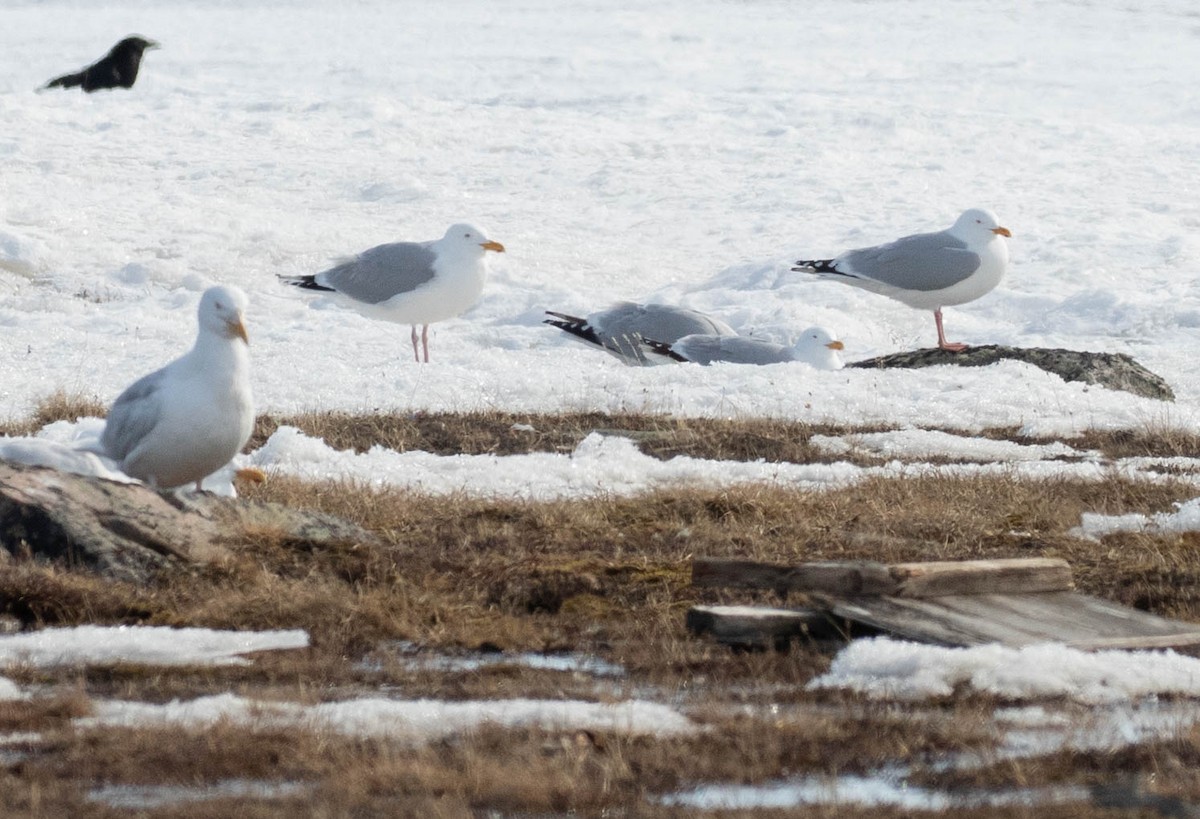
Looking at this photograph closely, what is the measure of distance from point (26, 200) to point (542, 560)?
2284 centimetres

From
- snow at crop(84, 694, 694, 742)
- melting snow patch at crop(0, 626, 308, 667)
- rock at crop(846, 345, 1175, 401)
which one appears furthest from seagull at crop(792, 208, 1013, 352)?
snow at crop(84, 694, 694, 742)

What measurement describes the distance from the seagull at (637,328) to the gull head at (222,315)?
10.3 m

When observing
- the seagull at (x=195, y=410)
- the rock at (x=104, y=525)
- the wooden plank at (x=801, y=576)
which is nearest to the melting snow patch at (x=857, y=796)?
the wooden plank at (x=801, y=576)

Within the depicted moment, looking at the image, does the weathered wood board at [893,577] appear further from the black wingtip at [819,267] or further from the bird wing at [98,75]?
the bird wing at [98,75]

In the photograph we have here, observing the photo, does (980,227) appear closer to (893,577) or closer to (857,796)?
(893,577)

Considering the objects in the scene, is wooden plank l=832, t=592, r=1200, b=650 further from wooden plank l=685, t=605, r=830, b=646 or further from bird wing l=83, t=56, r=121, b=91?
bird wing l=83, t=56, r=121, b=91

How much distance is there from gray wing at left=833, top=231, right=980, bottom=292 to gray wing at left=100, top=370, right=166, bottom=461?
12354mm

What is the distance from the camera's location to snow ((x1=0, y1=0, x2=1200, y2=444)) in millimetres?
15109

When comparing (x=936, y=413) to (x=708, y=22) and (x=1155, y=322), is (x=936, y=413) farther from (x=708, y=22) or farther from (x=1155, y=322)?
(x=708, y=22)

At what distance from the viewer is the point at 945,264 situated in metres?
18.2

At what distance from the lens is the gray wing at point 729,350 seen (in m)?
16.8

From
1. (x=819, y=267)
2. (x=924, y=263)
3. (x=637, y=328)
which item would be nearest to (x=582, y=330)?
(x=637, y=328)

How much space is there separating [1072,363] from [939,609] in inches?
407

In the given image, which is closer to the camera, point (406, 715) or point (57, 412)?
point (406, 715)
